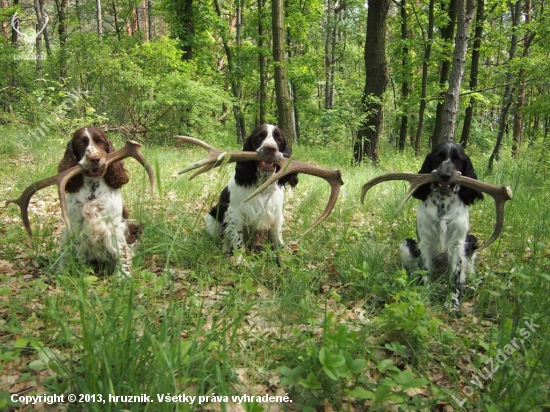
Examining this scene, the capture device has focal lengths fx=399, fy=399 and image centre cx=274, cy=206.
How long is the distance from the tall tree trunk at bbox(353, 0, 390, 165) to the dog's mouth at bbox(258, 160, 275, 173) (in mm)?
6521

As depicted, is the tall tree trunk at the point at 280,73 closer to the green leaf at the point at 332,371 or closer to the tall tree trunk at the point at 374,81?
the tall tree trunk at the point at 374,81

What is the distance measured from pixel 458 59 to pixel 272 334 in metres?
5.02

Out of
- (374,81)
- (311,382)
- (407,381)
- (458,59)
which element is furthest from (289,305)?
(374,81)

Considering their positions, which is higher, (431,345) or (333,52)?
(333,52)

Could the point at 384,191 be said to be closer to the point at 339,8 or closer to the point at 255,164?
the point at 255,164

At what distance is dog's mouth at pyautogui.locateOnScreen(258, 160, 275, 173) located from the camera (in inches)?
166

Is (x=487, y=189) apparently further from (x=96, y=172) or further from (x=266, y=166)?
(x=96, y=172)

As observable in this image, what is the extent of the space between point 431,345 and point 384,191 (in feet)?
14.0

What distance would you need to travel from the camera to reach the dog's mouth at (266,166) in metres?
4.21

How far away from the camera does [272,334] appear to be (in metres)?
2.72

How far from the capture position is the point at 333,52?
24141 millimetres

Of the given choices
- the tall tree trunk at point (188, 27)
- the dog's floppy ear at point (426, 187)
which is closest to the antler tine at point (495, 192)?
the dog's floppy ear at point (426, 187)

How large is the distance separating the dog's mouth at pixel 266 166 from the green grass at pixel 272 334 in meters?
0.90

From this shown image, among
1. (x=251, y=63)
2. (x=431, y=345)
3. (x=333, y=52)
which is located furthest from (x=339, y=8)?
(x=431, y=345)
